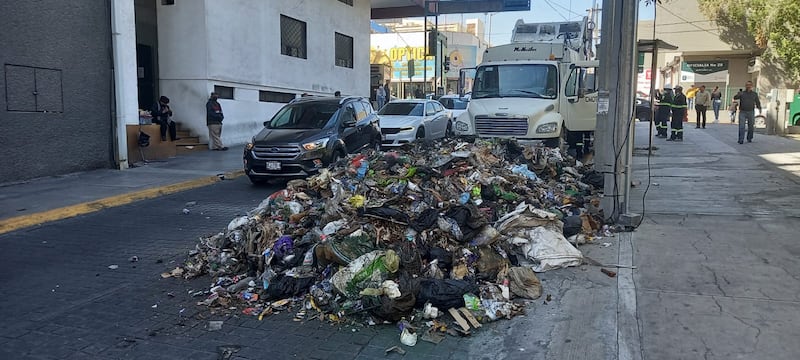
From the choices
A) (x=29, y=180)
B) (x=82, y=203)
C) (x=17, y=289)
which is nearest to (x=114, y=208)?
(x=82, y=203)

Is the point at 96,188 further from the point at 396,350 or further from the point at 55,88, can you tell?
the point at 396,350

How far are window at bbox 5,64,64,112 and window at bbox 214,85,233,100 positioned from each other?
6.04 m

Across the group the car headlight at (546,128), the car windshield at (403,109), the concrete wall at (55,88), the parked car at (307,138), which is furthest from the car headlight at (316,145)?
the car windshield at (403,109)

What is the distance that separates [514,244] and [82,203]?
7.11 meters

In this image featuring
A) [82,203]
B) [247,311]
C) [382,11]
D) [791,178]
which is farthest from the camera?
[382,11]

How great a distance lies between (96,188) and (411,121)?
904cm

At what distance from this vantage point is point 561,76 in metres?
13.9

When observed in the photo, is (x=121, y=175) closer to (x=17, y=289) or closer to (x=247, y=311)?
(x=17, y=289)

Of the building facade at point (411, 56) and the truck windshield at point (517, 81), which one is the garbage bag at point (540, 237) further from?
the building facade at point (411, 56)

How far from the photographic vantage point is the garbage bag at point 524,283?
207 inches

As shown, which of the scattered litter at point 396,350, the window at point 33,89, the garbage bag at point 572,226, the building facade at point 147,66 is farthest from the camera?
the building facade at point 147,66

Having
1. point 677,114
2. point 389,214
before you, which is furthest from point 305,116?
point 677,114

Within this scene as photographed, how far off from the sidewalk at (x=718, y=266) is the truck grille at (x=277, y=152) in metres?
6.14

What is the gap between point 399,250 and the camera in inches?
215
